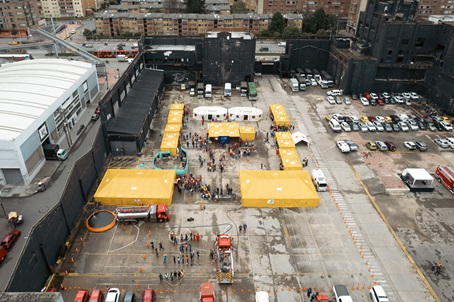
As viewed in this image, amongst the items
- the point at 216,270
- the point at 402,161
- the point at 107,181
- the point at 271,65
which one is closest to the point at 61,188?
the point at 107,181

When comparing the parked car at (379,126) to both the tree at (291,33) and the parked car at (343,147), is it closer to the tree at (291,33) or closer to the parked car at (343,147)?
the parked car at (343,147)

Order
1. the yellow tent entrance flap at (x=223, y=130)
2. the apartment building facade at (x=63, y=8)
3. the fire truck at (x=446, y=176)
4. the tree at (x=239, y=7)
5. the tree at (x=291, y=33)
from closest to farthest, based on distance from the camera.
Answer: the fire truck at (x=446, y=176), the yellow tent entrance flap at (x=223, y=130), the tree at (x=291, y=33), the tree at (x=239, y=7), the apartment building facade at (x=63, y=8)

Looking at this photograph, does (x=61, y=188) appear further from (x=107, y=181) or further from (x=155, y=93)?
(x=155, y=93)

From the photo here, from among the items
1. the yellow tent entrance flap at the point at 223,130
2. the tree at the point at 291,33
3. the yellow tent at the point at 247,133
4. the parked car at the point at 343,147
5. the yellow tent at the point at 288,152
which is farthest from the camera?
the tree at the point at 291,33

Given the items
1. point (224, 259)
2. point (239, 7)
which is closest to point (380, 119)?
point (224, 259)

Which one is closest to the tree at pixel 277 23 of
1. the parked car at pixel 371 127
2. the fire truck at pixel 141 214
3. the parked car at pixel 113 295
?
the parked car at pixel 371 127

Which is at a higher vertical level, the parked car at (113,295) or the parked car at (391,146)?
the parked car at (391,146)

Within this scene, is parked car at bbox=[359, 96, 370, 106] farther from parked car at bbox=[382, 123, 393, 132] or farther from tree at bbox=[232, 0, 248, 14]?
tree at bbox=[232, 0, 248, 14]
